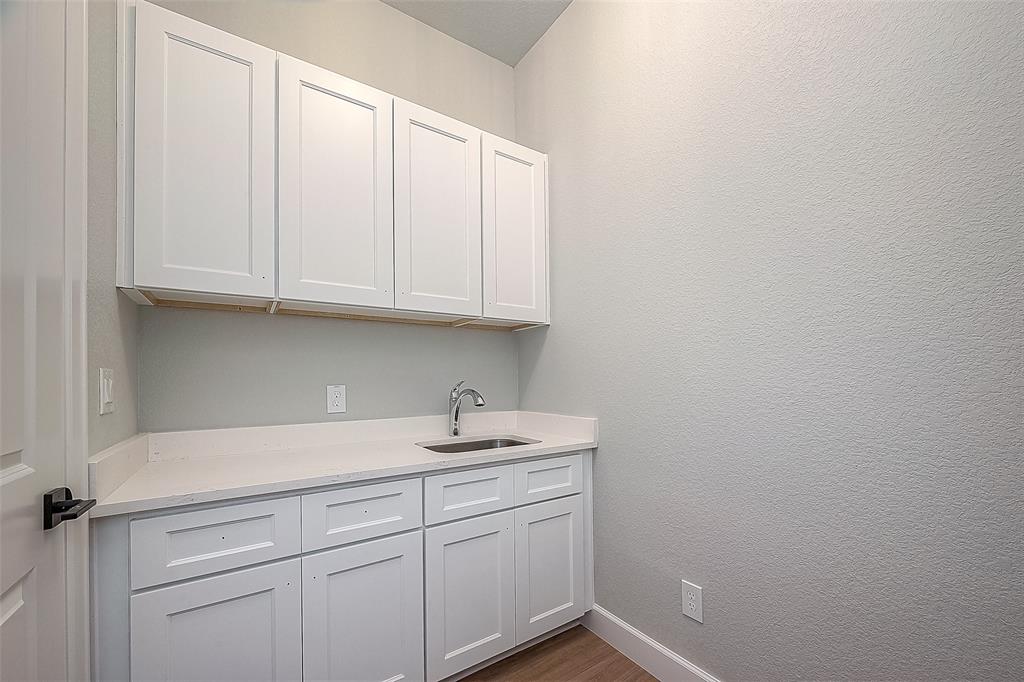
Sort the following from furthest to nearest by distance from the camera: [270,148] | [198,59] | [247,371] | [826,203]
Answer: [247,371]
[270,148]
[198,59]
[826,203]

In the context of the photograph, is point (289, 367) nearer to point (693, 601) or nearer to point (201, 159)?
point (201, 159)

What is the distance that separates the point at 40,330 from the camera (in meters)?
0.88

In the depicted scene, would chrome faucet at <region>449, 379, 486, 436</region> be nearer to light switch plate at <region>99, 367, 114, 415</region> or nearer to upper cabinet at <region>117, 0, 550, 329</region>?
upper cabinet at <region>117, 0, 550, 329</region>

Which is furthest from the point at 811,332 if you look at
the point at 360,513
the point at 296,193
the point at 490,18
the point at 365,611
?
the point at 490,18

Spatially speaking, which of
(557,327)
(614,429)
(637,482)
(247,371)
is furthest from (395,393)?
(637,482)

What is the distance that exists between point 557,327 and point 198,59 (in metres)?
1.71

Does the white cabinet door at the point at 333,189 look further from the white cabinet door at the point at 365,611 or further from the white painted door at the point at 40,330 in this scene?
the white cabinet door at the point at 365,611

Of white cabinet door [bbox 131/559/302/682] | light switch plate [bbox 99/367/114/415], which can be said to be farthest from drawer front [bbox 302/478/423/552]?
light switch plate [bbox 99/367/114/415]

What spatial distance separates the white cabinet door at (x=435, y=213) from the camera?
187cm

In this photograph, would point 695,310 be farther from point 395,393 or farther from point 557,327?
point 395,393

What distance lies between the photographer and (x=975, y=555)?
1013 mm

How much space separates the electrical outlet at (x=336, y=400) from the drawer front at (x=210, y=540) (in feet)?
2.20

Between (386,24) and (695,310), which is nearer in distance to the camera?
(695,310)

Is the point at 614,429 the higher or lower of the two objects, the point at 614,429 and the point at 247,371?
the lower
